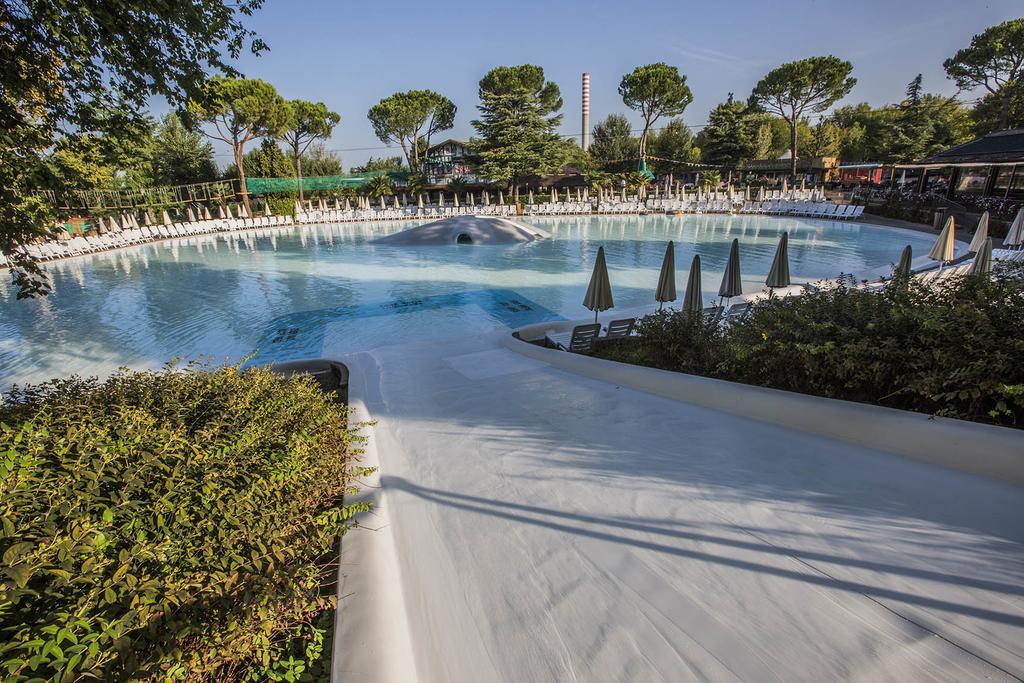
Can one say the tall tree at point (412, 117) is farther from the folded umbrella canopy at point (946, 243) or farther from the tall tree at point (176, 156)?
the folded umbrella canopy at point (946, 243)

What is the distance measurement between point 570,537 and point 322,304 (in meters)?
11.2

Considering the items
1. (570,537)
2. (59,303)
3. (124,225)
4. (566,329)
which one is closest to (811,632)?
(570,537)

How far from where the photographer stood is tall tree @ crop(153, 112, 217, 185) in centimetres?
3528

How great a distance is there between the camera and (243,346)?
933 centimetres

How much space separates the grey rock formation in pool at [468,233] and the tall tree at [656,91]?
29.3m

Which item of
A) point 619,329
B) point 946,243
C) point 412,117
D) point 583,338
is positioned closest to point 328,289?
point 583,338

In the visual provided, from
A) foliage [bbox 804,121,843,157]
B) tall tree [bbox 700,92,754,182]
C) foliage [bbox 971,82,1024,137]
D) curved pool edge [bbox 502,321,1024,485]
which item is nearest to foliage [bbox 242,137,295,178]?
tall tree [bbox 700,92,754,182]

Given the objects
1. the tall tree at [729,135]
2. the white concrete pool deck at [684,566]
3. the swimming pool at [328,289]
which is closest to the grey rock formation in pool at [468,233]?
the swimming pool at [328,289]

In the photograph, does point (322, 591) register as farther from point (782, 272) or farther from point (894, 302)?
point (782, 272)

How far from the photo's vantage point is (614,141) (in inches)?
2076

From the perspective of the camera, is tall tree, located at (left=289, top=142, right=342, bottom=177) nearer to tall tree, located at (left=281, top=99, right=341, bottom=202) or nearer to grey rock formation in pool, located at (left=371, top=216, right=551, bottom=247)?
tall tree, located at (left=281, top=99, right=341, bottom=202)

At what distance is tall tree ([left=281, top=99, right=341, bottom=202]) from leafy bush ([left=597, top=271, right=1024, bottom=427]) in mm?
38980

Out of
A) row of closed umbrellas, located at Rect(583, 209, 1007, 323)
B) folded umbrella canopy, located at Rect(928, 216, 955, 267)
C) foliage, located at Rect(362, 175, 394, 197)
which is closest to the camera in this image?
row of closed umbrellas, located at Rect(583, 209, 1007, 323)

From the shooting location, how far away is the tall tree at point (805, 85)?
126 ft
